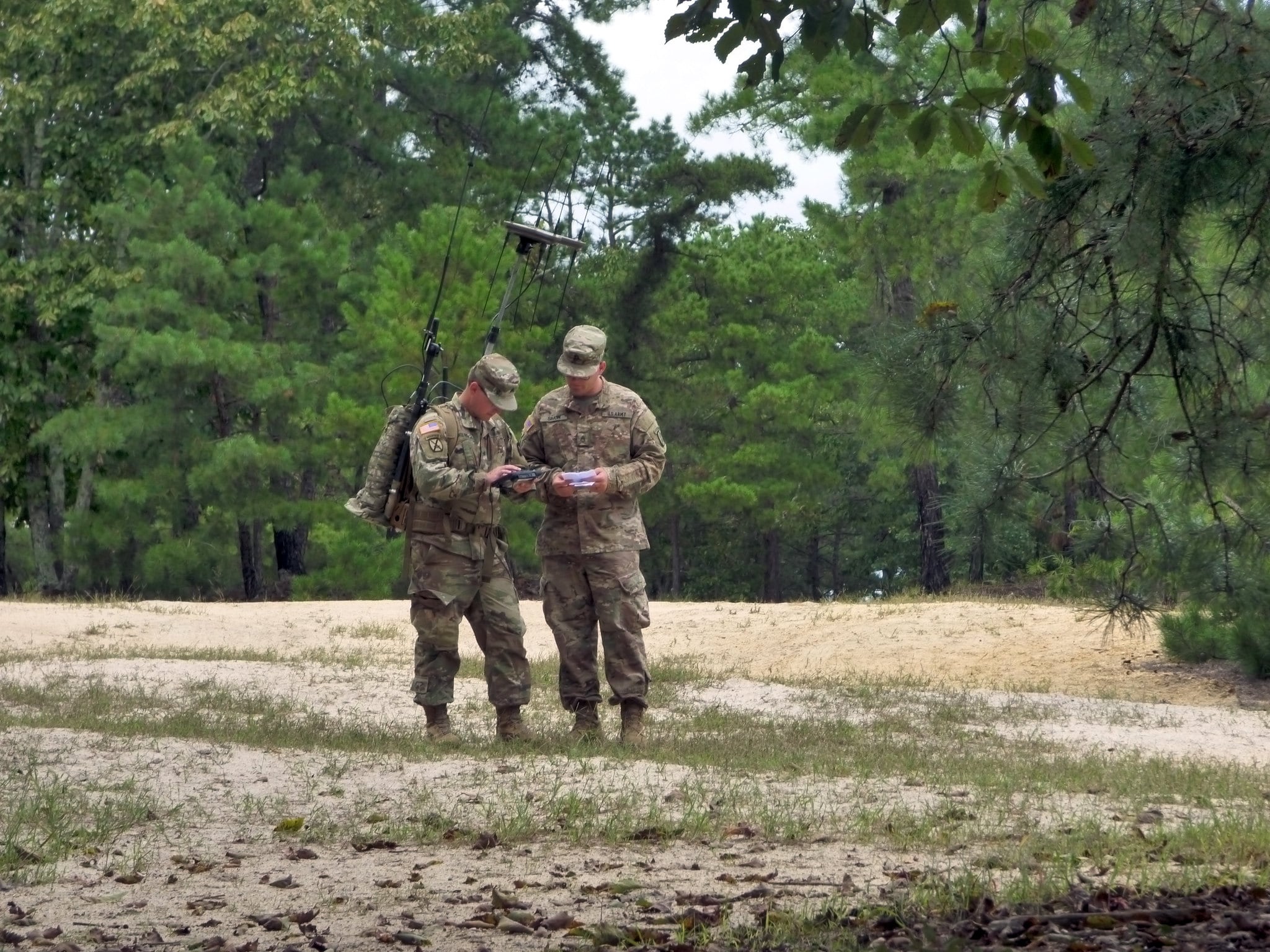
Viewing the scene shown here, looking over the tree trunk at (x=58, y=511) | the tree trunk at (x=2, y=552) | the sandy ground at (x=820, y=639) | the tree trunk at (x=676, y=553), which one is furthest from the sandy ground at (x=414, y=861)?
the tree trunk at (x=676, y=553)

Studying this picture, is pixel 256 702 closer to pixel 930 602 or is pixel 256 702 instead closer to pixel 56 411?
pixel 930 602

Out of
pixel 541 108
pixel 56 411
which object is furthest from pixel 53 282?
pixel 541 108

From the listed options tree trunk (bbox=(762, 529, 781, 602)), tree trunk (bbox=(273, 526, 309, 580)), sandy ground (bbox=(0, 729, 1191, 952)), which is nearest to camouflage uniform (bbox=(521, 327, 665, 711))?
sandy ground (bbox=(0, 729, 1191, 952))

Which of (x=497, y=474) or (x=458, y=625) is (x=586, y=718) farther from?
(x=497, y=474)

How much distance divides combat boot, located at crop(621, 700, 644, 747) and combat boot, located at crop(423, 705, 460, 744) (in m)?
0.83

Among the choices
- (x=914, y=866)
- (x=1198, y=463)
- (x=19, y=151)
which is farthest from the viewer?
(x=19, y=151)

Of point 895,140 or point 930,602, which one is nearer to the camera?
point 930,602

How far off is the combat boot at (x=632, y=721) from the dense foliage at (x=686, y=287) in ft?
5.85

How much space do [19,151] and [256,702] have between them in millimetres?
17133

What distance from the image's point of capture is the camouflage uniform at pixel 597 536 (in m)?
8.29

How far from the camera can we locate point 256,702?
10141 mm

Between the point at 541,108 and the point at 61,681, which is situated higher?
the point at 541,108

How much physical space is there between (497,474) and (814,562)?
110ft

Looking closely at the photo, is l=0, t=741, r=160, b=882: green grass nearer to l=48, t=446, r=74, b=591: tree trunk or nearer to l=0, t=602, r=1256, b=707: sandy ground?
l=0, t=602, r=1256, b=707: sandy ground
